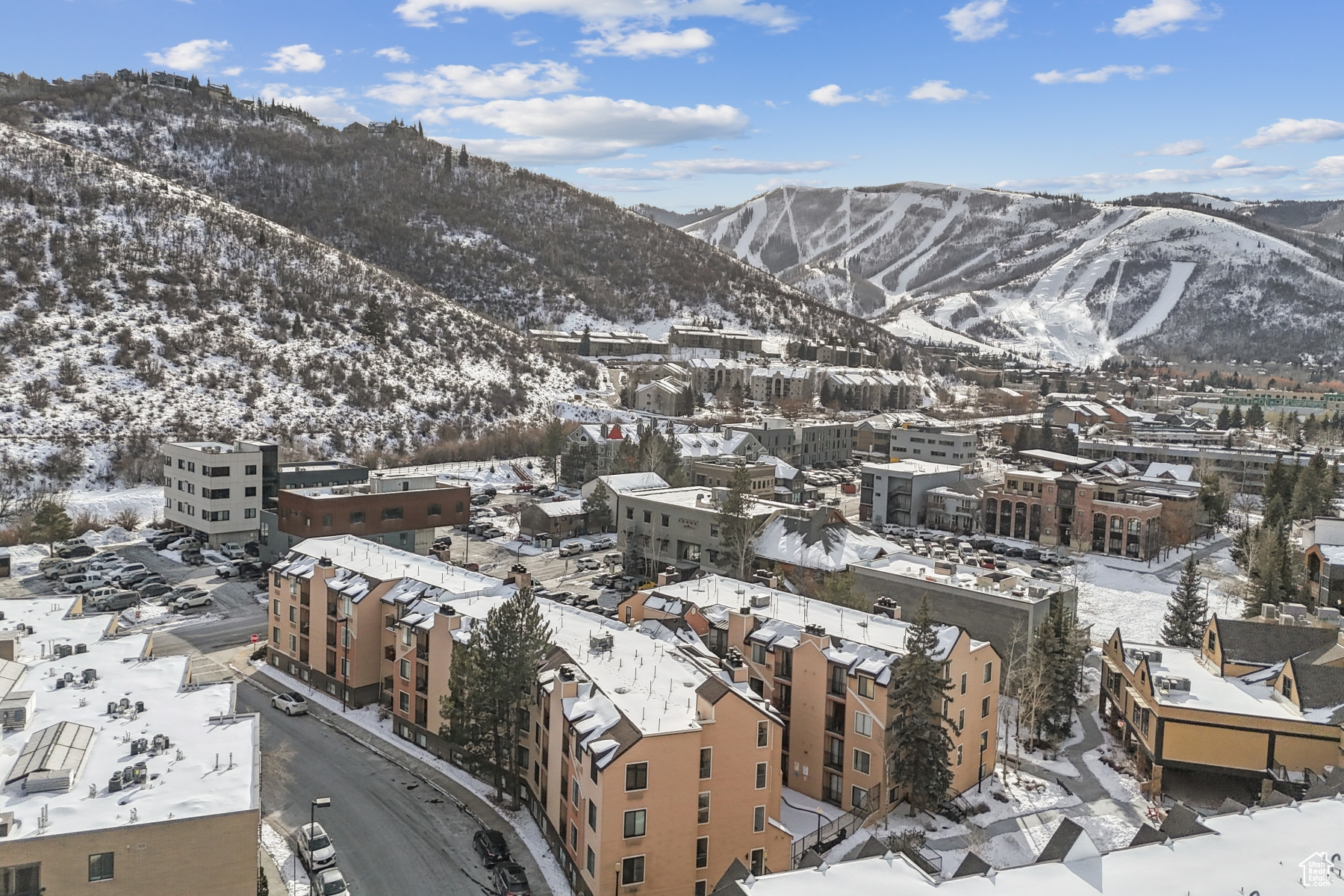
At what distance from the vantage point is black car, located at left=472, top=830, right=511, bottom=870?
22234mm

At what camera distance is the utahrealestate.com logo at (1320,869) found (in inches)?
612

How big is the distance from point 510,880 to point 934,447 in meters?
68.0

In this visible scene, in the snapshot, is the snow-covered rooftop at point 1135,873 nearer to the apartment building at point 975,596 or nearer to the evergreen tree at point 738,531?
the apartment building at point 975,596

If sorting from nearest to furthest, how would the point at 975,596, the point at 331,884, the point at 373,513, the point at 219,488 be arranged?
the point at 331,884, the point at 975,596, the point at 373,513, the point at 219,488

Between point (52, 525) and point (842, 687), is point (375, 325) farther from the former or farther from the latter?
point (842, 687)

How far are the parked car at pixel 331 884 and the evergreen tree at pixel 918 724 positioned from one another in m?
13.7

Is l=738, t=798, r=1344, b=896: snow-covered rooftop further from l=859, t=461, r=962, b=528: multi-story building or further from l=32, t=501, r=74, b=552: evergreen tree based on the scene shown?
l=859, t=461, r=962, b=528: multi-story building

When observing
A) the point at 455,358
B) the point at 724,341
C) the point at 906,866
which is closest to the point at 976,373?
the point at 724,341

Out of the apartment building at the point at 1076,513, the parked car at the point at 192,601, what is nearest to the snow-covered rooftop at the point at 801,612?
the parked car at the point at 192,601

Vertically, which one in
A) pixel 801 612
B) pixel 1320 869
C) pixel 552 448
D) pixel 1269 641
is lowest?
pixel 1269 641

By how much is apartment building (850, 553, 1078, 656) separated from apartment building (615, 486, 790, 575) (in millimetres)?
7847

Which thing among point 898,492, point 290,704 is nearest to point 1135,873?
point 290,704

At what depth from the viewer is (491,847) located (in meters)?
22.5

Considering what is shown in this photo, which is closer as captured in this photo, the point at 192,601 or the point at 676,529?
the point at 192,601
